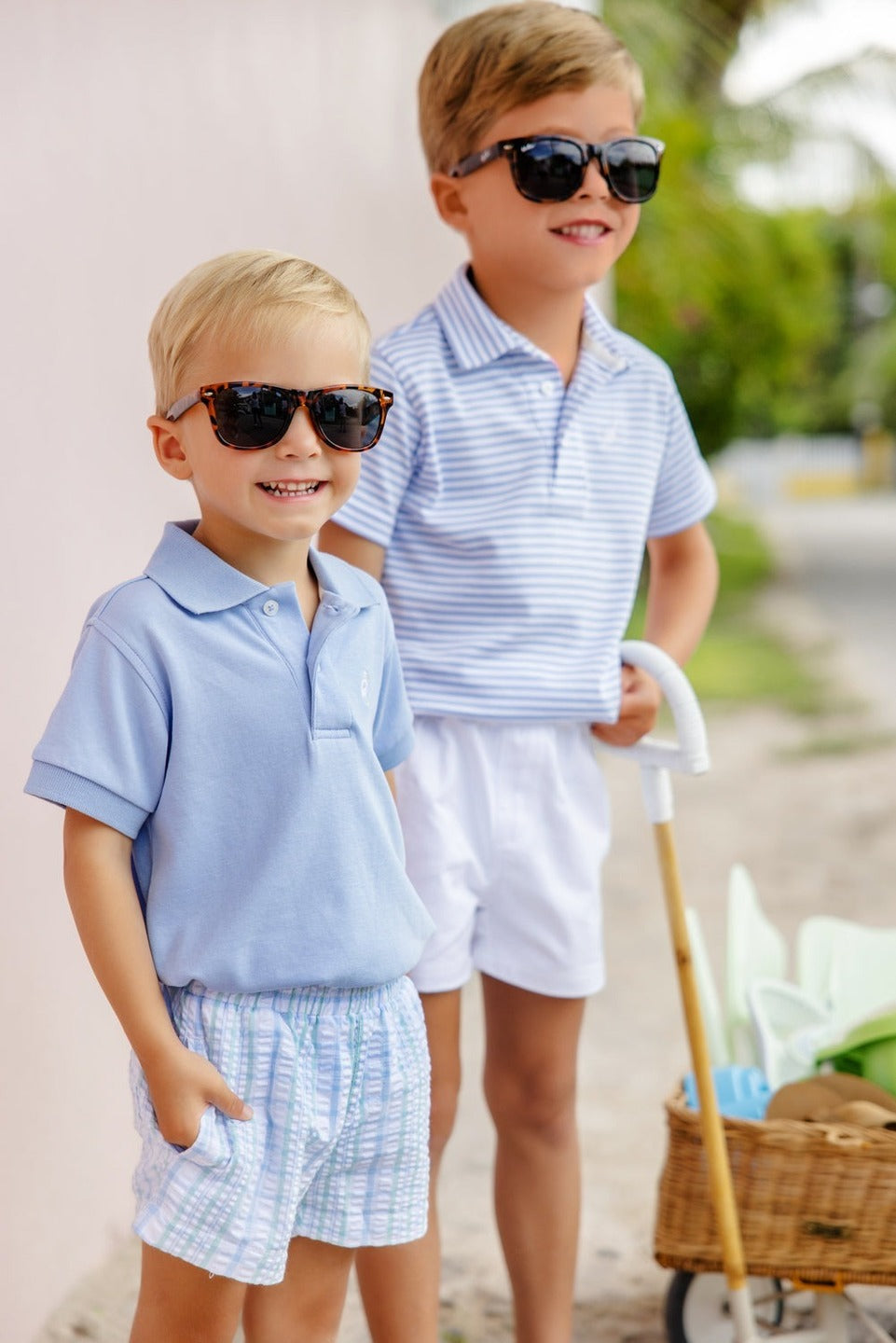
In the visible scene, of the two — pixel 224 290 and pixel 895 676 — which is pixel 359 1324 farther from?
pixel 895 676

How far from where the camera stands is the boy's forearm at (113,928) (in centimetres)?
153

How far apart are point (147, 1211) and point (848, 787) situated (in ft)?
21.0

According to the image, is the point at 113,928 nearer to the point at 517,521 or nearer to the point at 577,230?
the point at 517,521

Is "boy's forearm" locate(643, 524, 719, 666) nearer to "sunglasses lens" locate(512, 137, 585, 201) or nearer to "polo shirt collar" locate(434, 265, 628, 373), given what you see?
"polo shirt collar" locate(434, 265, 628, 373)

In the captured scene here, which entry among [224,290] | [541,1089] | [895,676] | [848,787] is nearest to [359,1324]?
[541,1089]

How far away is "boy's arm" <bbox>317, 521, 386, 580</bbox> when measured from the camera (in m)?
2.08

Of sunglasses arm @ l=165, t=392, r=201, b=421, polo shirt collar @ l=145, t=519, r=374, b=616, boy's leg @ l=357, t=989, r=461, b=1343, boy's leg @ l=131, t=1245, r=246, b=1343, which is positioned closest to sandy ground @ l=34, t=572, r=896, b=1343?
boy's leg @ l=357, t=989, r=461, b=1343

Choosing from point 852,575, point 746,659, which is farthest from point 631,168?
point 852,575

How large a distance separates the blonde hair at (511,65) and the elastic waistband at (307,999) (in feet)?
3.81

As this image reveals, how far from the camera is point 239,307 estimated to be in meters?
1.55

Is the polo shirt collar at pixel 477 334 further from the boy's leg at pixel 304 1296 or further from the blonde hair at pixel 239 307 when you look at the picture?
the boy's leg at pixel 304 1296

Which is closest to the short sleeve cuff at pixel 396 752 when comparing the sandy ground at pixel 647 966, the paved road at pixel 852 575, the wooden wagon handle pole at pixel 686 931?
the wooden wagon handle pole at pixel 686 931

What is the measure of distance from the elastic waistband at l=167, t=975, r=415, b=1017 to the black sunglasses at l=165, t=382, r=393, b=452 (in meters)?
0.56

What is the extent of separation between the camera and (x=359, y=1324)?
8.95ft
